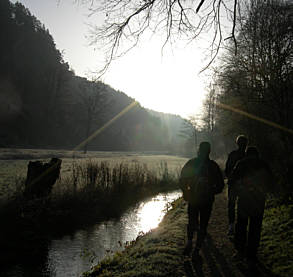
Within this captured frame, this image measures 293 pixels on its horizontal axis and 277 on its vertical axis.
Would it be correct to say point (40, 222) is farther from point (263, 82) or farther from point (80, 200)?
point (263, 82)

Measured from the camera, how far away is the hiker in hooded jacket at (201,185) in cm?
464

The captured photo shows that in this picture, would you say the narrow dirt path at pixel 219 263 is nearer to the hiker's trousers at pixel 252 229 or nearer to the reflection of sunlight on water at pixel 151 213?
the hiker's trousers at pixel 252 229

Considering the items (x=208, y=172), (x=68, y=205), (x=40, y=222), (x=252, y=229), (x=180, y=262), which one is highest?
(x=208, y=172)

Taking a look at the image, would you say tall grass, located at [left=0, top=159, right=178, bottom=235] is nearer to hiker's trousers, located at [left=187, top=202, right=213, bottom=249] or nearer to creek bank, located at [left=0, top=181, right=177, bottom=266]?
creek bank, located at [left=0, top=181, right=177, bottom=266]

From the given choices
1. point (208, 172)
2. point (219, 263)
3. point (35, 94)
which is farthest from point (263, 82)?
point (35, 94)

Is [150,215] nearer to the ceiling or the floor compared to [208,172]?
nearer to the floor

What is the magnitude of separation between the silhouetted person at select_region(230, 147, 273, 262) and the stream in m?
3.80

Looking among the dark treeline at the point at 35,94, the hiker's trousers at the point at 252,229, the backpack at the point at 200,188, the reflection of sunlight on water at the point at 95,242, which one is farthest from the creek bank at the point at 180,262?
the dark treeline at the point at 35,94

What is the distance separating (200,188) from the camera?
15.1 ft

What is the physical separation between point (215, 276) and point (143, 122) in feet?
402

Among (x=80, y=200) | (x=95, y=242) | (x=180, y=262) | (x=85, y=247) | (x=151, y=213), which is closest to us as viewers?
(x=180, y=262)

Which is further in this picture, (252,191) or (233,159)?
(233,159)

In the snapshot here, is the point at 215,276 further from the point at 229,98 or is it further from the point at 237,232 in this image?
the point at 229,98

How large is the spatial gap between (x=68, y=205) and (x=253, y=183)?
8.15 meters
